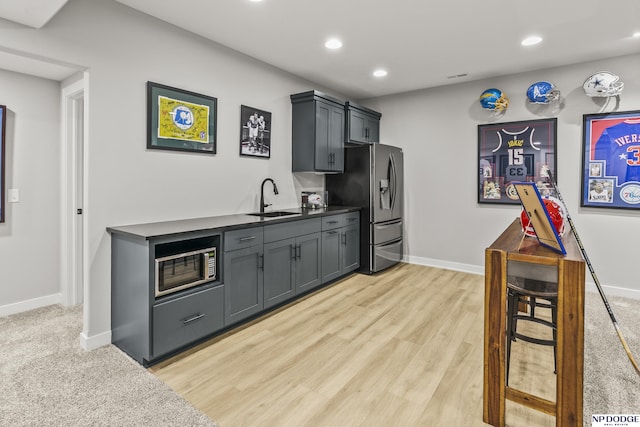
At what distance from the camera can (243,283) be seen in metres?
2.84

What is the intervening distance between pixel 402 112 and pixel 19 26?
4.36m

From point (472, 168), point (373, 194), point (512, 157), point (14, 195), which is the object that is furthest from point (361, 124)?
point (14, 195)

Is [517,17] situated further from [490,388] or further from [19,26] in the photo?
[19,26]

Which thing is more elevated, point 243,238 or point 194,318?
point 243,238

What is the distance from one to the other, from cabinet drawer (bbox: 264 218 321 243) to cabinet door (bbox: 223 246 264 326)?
0.17m

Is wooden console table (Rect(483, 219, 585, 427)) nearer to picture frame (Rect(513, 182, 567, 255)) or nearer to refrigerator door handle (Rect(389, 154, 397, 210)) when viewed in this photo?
picture frame (Rect(513, 182, 567, 255))

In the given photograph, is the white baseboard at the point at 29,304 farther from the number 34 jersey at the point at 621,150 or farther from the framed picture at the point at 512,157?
the number 34 jersey at the point at 621,150

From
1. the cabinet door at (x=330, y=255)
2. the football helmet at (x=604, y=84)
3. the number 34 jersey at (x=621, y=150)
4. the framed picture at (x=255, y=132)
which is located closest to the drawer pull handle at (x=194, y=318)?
the cabinet door at (x=330, y=255)

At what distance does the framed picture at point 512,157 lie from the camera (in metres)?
Answer: 4.04

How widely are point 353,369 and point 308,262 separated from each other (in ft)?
4.84

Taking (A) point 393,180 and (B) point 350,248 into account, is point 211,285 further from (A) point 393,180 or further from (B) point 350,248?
(A) point 393,180

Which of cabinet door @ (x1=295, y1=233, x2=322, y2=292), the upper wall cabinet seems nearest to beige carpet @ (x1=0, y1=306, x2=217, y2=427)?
cabinet door @ (x1=295, y1=233, x2=322, y2=292)

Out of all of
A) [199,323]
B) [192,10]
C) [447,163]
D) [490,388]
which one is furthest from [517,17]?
[199,323]

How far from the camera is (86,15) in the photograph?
95.8 inches
